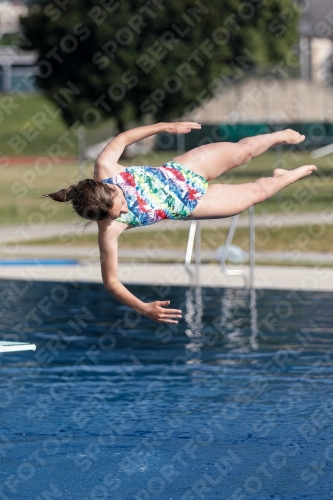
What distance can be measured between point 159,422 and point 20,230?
56.9 ft

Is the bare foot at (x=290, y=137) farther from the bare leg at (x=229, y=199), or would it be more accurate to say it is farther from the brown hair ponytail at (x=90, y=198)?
the brown hair ponytail at (x=90, y=198)

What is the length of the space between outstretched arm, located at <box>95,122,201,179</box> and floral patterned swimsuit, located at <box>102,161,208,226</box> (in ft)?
0.32

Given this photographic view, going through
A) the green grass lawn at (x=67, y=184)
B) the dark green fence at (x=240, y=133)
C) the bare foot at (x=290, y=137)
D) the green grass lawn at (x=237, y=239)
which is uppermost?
the bare foot at (x=290, y=137)

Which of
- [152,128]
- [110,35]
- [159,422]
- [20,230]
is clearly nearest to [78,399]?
[159,422]

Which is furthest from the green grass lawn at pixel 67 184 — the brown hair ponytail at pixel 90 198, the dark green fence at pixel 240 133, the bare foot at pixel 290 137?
the brown hair ponytail at pixel 90 198

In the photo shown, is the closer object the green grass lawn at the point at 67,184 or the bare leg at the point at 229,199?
the bare leg at the point at 229,199

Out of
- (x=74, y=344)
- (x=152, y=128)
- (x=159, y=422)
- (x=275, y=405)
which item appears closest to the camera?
(x=152, y=128)

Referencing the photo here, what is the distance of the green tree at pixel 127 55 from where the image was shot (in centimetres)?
5128

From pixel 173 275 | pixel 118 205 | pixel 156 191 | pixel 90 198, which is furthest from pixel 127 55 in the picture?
pixel 90 198

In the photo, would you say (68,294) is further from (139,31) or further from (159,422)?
(139,31)

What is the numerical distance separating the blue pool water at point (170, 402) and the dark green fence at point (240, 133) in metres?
30.3

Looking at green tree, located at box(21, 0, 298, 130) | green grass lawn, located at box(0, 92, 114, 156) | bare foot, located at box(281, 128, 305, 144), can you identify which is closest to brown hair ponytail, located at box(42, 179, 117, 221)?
bare foot, located at box(281, 128, 305, 144)

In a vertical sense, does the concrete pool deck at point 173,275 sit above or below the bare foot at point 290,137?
below

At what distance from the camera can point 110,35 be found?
51062 millimetres
